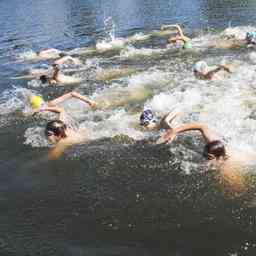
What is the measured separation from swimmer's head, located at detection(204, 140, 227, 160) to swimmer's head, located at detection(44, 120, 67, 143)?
4.13 m

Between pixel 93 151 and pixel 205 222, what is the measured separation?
14.1 feet

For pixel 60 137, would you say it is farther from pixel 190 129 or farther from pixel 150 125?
pixel 190 129

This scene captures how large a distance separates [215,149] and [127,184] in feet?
6.95

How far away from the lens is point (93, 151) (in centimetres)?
1257

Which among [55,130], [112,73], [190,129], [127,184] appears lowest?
[112,73]

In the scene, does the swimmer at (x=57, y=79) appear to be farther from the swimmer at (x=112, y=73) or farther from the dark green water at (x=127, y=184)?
the swimmer at (x=112, y=73)

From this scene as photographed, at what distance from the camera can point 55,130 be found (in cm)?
1273

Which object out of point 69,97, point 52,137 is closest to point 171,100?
point 69,97

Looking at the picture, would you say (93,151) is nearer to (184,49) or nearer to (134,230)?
(134,230)

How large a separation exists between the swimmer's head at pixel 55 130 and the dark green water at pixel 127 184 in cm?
47

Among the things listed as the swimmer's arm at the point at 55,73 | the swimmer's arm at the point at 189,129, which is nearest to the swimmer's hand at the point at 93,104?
the swimmer's arm at the point at 55,73

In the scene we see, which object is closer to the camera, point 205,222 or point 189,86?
point 205,222

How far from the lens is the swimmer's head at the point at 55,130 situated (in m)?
12.7

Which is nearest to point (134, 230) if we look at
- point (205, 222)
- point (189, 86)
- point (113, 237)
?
point (113, 237)
